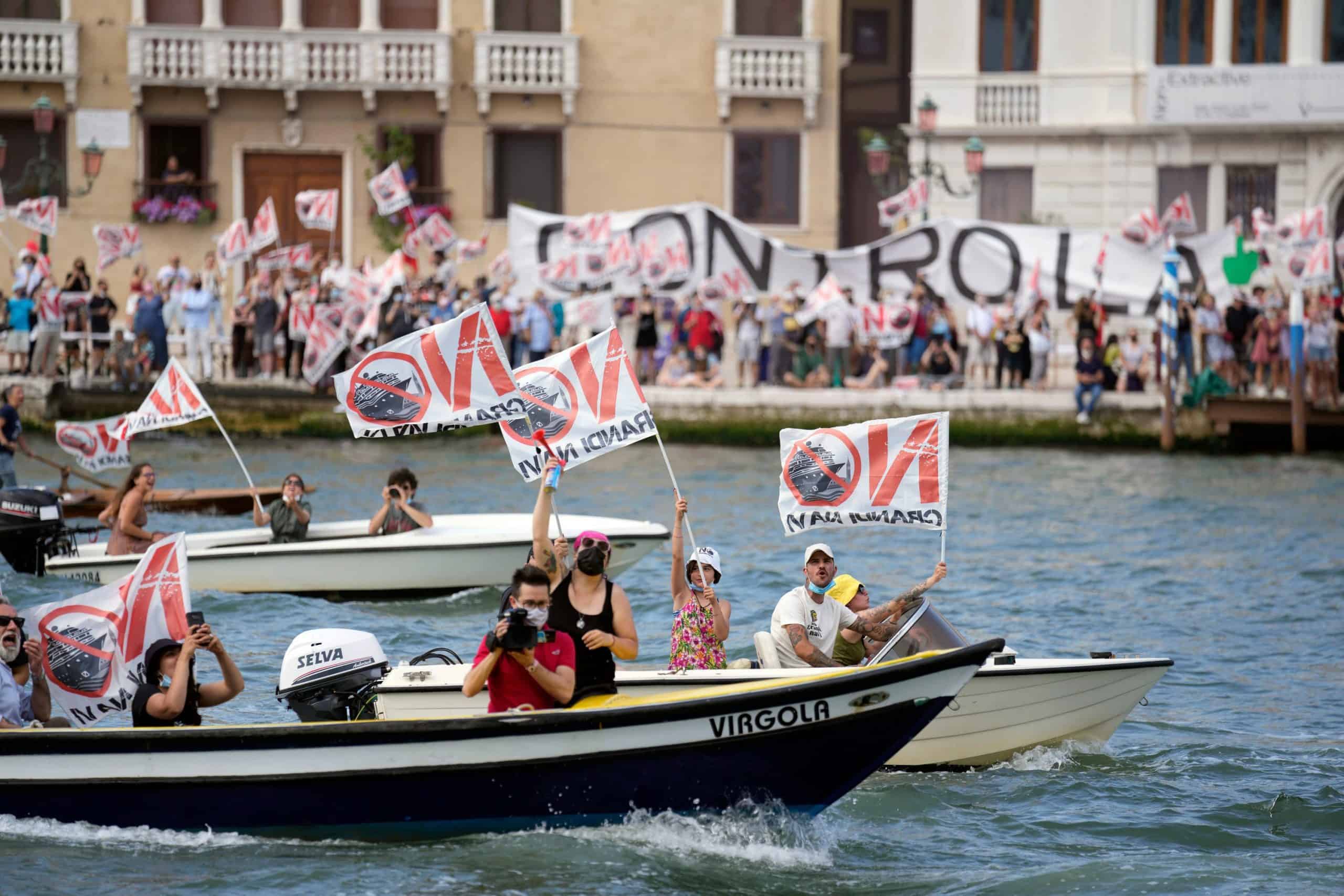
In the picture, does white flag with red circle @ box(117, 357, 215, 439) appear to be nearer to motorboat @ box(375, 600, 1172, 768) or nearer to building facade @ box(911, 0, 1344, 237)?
motorboat @ box(375, 600, 1172, 768)

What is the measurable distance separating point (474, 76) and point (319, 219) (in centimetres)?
784

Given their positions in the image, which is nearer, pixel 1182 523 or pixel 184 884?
pixel 184 884

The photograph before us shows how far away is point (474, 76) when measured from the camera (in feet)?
126

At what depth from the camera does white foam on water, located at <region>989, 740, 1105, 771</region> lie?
41.2ft

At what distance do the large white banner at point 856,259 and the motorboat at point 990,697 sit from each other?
17.9m

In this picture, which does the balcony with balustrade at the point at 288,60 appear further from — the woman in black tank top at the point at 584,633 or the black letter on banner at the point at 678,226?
the woman in black tank top at the point at 584,633

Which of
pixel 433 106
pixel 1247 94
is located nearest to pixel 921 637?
pixel 1247 94

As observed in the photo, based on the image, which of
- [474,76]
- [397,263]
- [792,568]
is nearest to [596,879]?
[792,568]

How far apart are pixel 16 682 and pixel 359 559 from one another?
7.17 meters

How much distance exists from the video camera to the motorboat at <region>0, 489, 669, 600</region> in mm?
7802

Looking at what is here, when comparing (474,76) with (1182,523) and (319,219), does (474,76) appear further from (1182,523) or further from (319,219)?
(1182,523)

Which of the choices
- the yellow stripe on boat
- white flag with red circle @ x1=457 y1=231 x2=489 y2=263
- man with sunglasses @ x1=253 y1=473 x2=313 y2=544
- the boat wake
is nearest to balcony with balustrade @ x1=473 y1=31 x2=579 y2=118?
white flag with red circle @ x1=457 y1=231 x2=489 y2=263

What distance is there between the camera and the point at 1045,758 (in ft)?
41.3

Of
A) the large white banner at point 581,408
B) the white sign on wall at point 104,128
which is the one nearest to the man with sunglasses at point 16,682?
the large white banner at point 581,408
